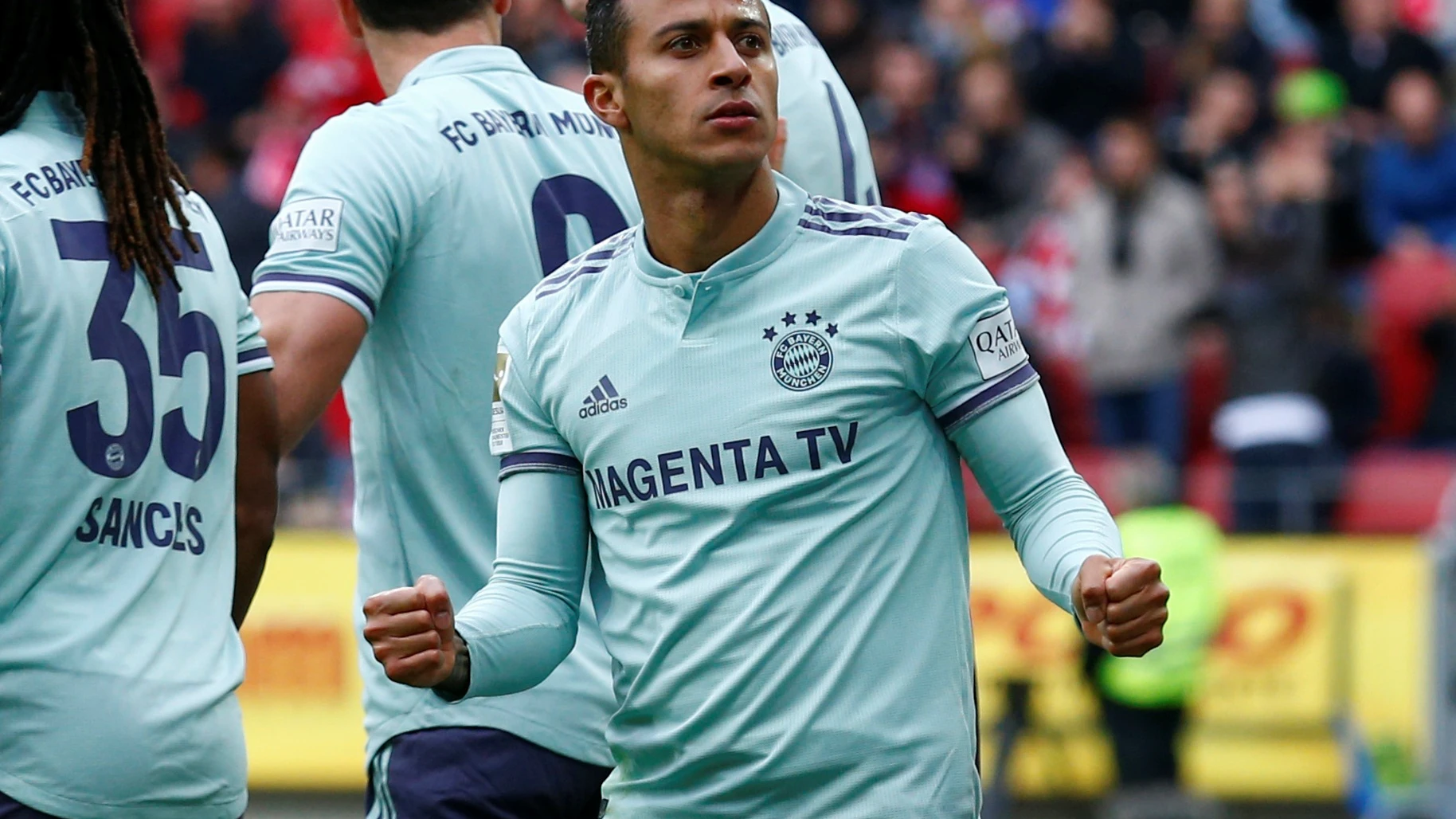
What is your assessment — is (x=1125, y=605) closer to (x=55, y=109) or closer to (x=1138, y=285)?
(x=55, y=109)

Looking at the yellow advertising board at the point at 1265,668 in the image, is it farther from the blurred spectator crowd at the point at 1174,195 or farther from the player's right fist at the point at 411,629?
the player's right fist at the point at 411,629

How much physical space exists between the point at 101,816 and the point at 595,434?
0.97m

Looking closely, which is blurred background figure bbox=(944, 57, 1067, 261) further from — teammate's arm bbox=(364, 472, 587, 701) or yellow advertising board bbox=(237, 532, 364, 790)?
teammate's arm bbox=(364, 472, 587, 701)

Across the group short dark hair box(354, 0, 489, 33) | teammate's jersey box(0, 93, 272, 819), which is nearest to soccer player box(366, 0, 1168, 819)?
teammate's jersey box(0, 93, 272, 819)

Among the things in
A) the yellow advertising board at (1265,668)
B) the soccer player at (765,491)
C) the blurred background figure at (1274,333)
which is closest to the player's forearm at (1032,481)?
the soccer player at (765,491)

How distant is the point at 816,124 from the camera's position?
4.72 meters

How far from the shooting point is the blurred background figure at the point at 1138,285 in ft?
42.8

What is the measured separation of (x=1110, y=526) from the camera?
3.25 m

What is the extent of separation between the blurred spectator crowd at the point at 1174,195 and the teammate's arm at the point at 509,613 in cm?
720

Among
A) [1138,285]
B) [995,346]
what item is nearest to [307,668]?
[1138,285]

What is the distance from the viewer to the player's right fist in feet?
10.3

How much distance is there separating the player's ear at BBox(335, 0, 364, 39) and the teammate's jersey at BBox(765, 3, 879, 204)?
34.2 inches

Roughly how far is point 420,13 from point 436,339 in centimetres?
73

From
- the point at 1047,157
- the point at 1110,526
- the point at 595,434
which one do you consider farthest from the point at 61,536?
the point at 1047,157
